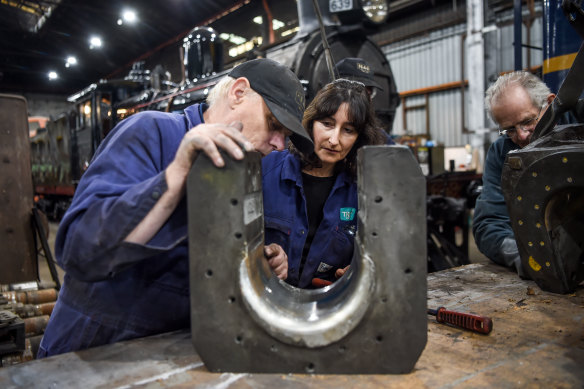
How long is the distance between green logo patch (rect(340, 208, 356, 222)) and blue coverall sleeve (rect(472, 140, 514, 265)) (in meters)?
0.72

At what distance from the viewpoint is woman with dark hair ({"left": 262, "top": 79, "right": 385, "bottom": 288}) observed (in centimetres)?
161

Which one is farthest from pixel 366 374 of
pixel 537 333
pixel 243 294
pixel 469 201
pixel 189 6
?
pixel 189 6

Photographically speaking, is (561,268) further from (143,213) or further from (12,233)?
(12,233)

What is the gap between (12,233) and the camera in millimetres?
2637

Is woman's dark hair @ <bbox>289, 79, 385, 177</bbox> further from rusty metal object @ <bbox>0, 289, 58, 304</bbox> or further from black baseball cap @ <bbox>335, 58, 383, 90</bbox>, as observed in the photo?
rusty metal object @ <bbox>0, 289, 58, 304</bbox>

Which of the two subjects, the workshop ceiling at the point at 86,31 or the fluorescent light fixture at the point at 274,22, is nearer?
the fluorescent light fixture at the point at 274,22

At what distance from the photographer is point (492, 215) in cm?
200

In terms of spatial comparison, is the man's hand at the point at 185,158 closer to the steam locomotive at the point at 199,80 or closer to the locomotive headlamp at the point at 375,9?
the steam locomotive at the point at 199,80

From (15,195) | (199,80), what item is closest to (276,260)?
(15,195)

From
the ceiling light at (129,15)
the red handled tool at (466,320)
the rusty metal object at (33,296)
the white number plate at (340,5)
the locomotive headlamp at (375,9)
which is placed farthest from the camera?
the ceiling light at (129,15)

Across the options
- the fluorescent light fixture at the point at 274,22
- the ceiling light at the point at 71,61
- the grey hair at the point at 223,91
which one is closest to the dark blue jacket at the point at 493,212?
the grey hair at the point at 223,91

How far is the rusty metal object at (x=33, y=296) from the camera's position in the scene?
2486mm

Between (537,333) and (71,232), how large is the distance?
46.0 inches

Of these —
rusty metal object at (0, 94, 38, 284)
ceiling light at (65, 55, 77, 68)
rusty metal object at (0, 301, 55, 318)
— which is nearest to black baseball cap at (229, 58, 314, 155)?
rusty metal object at (0, 301, 55, 318)
